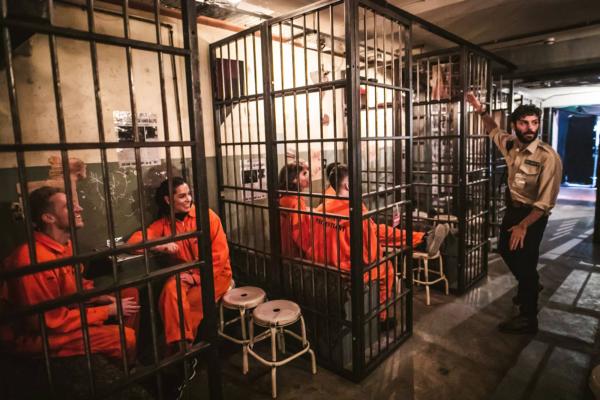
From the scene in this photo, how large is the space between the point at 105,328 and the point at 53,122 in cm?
163

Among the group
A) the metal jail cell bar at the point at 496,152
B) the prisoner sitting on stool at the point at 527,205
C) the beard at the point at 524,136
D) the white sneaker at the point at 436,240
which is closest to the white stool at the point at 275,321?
the white sneaker at the point at 436,240

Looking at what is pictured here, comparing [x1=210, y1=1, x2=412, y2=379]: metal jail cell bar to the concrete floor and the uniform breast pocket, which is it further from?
the uniform breast pocket

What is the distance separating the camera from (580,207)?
30.8 ft

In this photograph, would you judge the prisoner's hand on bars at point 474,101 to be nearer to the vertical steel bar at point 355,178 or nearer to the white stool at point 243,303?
the vertical steel bar at point 355,178

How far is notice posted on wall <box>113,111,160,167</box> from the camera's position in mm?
3133

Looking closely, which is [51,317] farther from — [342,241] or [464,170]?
[464,170]

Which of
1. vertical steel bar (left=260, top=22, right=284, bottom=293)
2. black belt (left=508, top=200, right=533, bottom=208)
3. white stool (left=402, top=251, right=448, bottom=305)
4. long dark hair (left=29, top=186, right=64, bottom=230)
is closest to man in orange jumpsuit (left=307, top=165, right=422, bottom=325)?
vertical steel bar (left=260, top=22, right=284, bottom=293)

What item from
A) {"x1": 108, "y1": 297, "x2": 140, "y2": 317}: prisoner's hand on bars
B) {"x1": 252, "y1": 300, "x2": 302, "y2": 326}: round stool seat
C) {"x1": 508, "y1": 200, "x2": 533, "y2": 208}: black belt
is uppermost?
{"x1": 508, "y1": 200, "x2": 533, "y2": 208}: black belt

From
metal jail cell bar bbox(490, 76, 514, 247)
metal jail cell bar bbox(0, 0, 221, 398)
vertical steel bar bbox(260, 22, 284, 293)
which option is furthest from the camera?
metal jail cell bar bbox(490, 76, 514, 247)

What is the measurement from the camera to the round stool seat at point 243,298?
292cm

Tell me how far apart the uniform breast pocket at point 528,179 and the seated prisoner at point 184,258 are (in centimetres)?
289

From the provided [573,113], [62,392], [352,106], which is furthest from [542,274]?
[573,113]

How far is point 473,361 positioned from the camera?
3.03m

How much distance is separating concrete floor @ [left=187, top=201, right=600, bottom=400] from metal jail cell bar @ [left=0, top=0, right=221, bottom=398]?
1072mm
